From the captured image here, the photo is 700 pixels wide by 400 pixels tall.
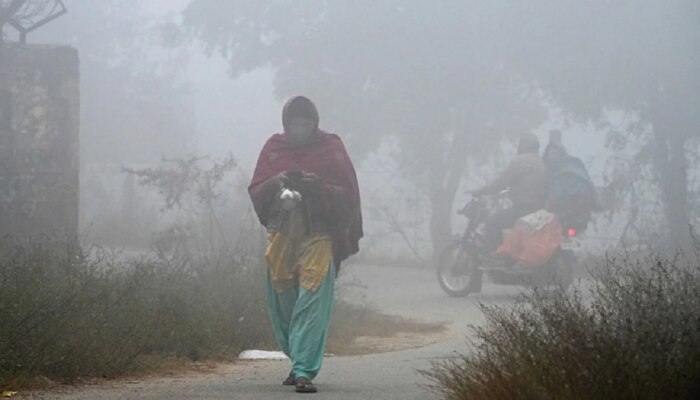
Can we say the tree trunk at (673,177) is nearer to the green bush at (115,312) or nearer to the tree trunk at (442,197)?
the tree trunk at (442,197)

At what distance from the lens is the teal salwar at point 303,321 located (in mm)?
8383

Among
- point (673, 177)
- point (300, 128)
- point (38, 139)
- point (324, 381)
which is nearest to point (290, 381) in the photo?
point (324, 381)

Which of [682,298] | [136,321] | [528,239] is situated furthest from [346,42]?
[682,298]

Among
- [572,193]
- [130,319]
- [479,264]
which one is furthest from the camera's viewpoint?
[479,264]

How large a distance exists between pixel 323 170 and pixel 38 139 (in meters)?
7.51

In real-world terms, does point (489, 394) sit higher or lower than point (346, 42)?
lower

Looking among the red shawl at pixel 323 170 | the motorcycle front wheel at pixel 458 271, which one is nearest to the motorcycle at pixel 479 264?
the motorcycle front wheel at pixel 458 271

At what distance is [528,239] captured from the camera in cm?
1720

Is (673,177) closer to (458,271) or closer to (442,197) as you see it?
(442,197)

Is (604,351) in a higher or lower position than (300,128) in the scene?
lower

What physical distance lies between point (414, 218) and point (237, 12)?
20.9 ft

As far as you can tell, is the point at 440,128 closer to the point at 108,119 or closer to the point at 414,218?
the point at 414,218

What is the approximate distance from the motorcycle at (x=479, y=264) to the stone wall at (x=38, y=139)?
221 inches

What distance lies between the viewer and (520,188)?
17.6 meters
